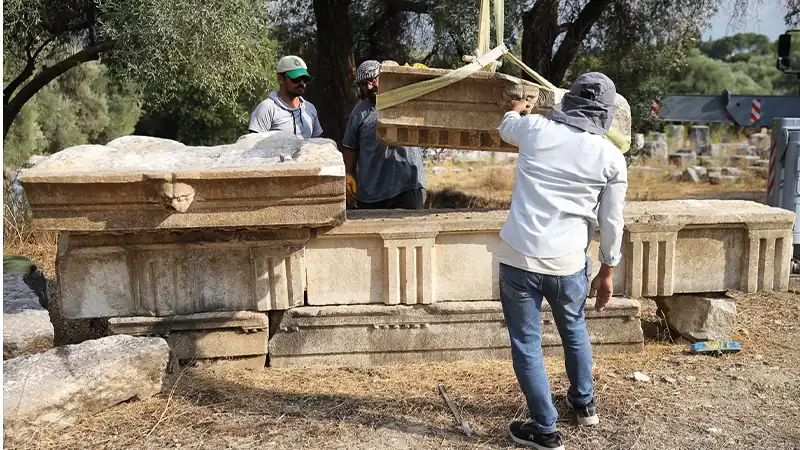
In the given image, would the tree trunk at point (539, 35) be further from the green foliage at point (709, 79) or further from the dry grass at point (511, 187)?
the green foliage at point (709, 79)

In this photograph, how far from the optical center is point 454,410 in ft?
13.1

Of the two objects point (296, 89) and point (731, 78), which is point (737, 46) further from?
point (296, 89)

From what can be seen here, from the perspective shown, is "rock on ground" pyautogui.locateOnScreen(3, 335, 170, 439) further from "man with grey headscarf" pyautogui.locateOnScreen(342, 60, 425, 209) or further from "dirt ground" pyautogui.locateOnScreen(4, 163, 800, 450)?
"man with grey headscarf" pyautogui.locateOnScreen(342, 60, 425, 209)

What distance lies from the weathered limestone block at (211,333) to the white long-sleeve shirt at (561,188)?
2.00 metres

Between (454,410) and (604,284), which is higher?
(604,284)

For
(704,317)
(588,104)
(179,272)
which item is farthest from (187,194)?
(704,317)

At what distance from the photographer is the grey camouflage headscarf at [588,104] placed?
11.0ft

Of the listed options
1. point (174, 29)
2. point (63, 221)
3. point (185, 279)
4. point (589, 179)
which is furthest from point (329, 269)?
point (174, 29)

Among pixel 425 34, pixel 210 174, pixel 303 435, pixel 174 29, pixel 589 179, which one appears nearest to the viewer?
pixel 589 179

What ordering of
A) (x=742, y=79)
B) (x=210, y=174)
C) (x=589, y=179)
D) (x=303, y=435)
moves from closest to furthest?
(x=589, y=179) → (x=303, y=435) → (x=210, y=174) → (x=742, y=79)

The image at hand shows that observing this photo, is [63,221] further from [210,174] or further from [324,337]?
[324,337]

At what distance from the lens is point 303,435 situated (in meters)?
3.74

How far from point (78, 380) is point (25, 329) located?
3.04ft

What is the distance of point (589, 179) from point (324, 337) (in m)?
2.16
